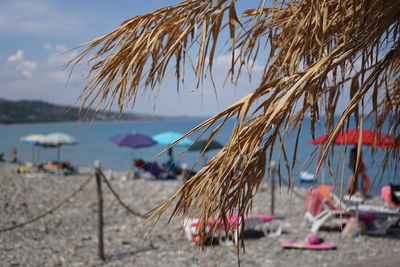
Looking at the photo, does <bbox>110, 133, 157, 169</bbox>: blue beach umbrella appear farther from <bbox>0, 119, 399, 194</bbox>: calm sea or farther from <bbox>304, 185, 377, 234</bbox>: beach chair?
<bbox>304, 185, 377, 234</bbox>: beach chair

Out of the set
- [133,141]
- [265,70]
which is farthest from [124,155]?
[265,70]

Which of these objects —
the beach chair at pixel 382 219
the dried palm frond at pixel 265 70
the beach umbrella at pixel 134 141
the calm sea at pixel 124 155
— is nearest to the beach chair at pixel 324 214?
the beach chair at pixel 382 219

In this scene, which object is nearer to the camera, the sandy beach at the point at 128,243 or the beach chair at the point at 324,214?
the sandy beach at the point at 128,243

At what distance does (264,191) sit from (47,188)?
6.86 metres

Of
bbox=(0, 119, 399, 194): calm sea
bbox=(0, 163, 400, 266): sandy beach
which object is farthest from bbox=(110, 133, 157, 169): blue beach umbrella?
bbox=(0, 163, 400, 266): sandy beach

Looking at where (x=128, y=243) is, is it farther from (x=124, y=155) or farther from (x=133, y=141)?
(x=124, y=155)

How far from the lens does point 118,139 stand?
63.4 ft

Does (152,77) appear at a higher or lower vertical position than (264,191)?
higher

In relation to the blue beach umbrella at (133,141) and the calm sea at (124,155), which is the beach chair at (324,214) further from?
the blue beach umbrella at (133,141)

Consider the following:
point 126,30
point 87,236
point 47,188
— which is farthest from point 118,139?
point 126,30

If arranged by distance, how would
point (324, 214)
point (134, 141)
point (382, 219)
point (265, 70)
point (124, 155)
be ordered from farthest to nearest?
point (124, 155) → point (134, 141) → point (324, 214) → point (382, 219) → point (265, 70)

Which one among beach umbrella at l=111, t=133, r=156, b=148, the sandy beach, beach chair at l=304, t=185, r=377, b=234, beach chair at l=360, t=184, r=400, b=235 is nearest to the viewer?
the sandy beach

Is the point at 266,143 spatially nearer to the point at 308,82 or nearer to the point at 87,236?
the point at 308,82

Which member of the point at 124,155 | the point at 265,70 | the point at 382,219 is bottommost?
the point at 124,155
